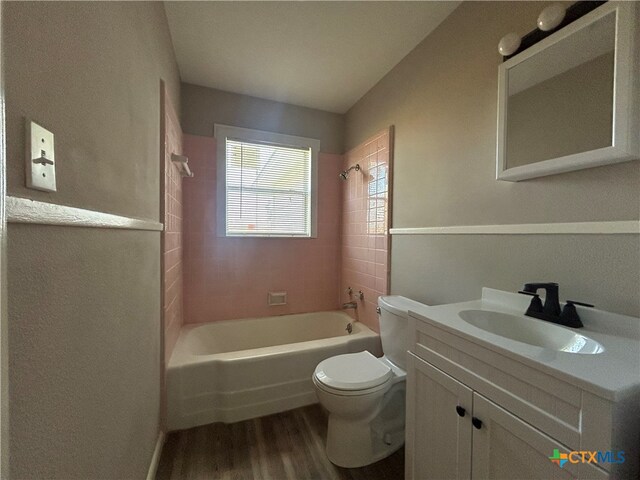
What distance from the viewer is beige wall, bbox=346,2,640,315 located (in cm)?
94

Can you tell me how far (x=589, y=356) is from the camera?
0.70 m

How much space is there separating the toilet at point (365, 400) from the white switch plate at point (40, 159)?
4.37 feet

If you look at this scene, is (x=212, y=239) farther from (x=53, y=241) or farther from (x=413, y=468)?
(x=413, y=468)

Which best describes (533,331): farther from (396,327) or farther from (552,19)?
(552,19)

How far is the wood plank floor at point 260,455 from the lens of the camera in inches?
52.8

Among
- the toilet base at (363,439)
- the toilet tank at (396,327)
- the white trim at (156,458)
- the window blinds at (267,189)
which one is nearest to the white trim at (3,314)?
the white trim at (156,458)

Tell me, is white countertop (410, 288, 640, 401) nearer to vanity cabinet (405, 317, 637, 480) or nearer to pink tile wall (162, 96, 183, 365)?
vanity cabinet (405, 317, 637, 480)

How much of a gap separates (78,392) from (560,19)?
1953 mm

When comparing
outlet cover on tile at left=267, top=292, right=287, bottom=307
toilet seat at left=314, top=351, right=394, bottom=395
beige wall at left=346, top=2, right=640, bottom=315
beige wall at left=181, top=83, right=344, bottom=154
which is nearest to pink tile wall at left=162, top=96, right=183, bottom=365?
beige wall at left=181, top=83, right=344, bottom=154

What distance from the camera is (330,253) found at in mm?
2820

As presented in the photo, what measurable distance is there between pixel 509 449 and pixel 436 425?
29cm

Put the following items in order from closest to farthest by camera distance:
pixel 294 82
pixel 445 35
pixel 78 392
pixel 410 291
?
pixel 78 392 → pixel 445 35 → pixel 410 291 → pixel 294 82

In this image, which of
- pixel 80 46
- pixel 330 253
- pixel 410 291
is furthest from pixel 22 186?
pixel 330 253

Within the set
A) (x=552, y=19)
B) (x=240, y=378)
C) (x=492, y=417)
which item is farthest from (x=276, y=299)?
(x=552, y=19)
